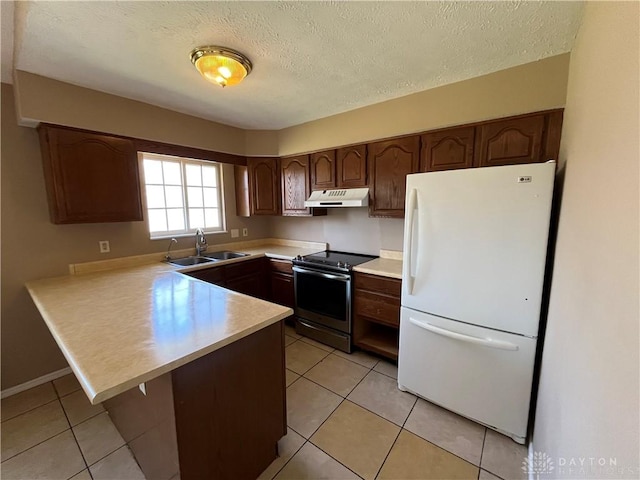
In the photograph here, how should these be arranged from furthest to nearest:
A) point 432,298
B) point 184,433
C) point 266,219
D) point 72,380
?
point 266,219 → point 72,380 → point 432,298 → point 184,433

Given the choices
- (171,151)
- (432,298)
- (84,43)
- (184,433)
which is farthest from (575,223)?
(171,151)

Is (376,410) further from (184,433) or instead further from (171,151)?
(171,151)

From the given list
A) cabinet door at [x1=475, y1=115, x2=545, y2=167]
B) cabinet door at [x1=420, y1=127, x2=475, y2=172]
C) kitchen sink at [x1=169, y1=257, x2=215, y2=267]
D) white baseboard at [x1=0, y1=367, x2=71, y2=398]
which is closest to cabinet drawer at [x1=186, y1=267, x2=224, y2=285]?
kitchen sink at [x1=169, y1=257, x2=215, y2=267]

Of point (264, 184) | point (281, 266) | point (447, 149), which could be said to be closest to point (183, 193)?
point (264, 184)

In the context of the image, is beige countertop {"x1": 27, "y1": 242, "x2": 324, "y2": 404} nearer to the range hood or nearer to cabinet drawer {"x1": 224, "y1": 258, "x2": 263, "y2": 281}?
cabinet drawer {"x1": 224, "y1": 258, "x2": 263, "y2": 281}

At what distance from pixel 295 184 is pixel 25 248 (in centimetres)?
246

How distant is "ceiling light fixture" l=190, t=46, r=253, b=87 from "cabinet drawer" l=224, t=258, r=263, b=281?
1795 mm

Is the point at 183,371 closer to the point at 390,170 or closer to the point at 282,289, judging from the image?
the point at 282,289

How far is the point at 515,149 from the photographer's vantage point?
6.16 ft

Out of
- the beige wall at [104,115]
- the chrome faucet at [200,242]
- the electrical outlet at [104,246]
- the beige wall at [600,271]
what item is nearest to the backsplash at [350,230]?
the chrome faucet at [200,242]

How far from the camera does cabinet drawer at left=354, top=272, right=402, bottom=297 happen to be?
226cm

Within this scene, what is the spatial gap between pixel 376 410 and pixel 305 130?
2864mm

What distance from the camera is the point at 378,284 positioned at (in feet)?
7.73

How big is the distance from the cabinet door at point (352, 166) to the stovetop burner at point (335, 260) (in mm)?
789
